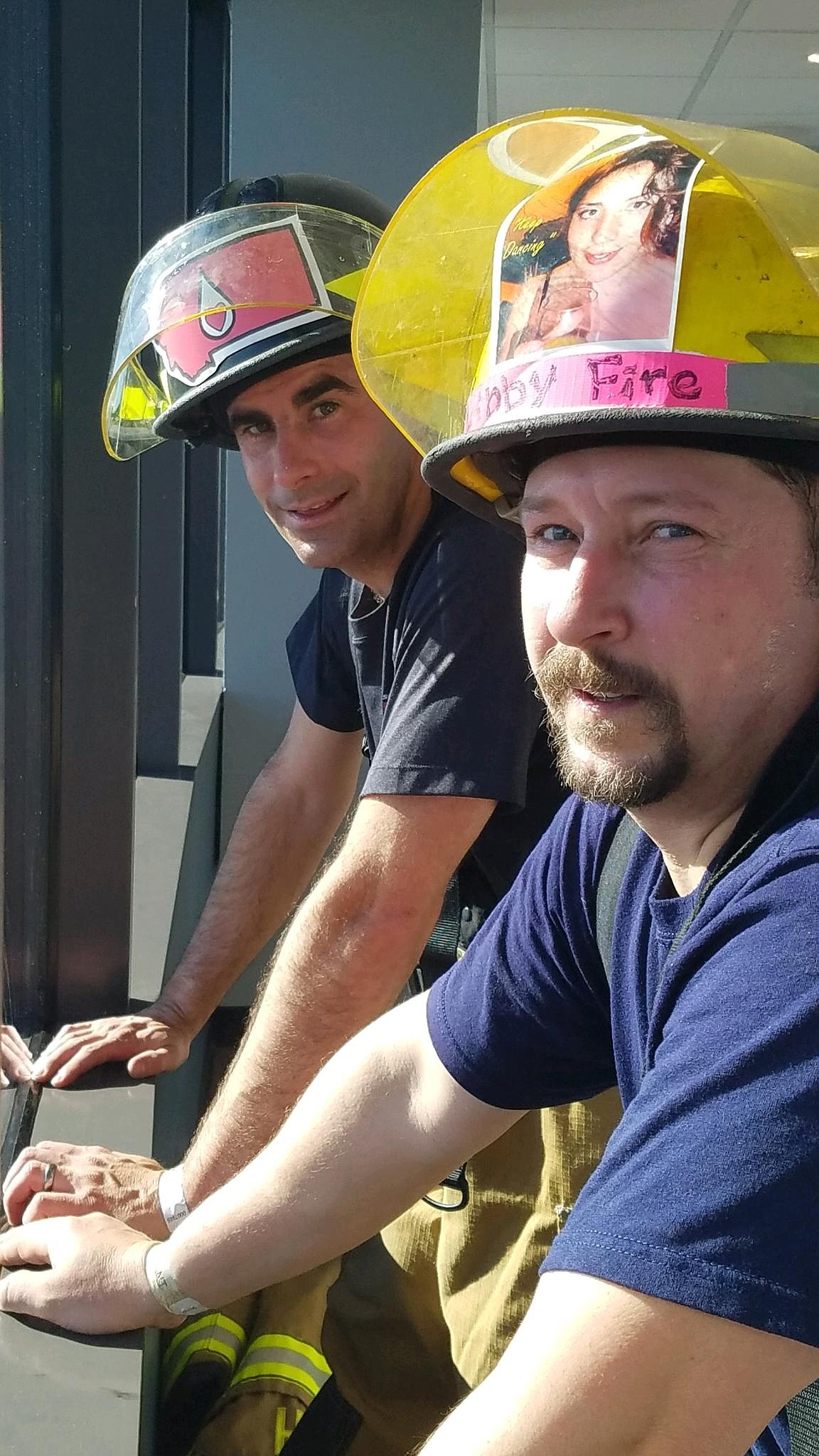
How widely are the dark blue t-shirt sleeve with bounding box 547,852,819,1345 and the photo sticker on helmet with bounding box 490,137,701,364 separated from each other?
0.48 m

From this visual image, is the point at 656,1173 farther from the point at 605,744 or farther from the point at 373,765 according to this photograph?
the point at 373,765

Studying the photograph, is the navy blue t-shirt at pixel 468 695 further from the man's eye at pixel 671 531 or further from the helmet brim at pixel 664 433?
the man's eye at pixel 671 531

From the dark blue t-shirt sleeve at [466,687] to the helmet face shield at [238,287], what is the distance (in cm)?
37

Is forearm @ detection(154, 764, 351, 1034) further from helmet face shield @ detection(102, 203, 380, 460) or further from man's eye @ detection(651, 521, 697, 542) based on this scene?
man's eye @ detection(651, 521, 697, 542)

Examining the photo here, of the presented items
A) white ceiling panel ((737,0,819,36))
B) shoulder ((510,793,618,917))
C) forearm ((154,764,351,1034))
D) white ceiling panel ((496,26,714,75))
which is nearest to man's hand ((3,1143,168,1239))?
forearm ((154,764,351,1034))

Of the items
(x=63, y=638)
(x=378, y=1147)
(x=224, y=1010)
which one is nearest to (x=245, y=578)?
(x=224, y=1010)

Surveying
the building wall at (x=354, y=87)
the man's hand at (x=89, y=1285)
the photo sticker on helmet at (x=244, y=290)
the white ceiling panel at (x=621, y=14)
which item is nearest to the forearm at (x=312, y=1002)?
the man's hand at (x=89, y=1285)

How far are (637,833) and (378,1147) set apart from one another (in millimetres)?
452

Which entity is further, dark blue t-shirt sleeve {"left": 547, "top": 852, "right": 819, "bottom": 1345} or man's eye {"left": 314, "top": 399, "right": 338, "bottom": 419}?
man's eye {"left": 314, "top": 399, "right": 338, "bottom": 419}

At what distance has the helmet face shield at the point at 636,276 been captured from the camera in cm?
107

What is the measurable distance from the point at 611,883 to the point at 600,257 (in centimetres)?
55

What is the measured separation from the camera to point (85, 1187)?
70.4 inches

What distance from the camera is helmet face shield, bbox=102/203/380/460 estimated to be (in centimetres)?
191

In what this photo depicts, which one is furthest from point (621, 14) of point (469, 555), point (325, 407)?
point (469, 555)
